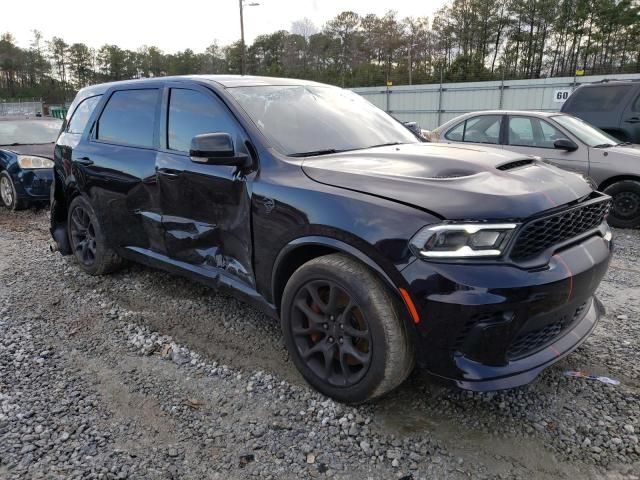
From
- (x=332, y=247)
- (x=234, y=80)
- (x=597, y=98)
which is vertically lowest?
(x=332, y=247)

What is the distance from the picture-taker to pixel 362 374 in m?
2.49

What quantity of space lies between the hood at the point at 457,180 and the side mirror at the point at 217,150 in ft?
1.42

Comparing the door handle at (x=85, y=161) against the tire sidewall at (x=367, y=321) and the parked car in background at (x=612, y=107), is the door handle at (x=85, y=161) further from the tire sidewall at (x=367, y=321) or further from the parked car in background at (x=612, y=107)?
the parked car in background at (x=612, y=107)

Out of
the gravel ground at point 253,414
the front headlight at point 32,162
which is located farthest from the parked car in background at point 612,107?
the front headlight at point 32,162

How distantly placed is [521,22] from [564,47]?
521 cm

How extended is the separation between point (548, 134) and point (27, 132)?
900 cm

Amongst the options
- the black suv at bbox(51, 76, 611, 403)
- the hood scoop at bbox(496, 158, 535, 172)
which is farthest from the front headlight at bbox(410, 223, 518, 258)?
the hood scoop at bbox(496, 158, 535, 172)

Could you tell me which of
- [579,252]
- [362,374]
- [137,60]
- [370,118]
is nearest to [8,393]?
[362,374]

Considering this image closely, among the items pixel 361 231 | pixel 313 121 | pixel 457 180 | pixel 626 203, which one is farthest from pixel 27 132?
pixel 626 203

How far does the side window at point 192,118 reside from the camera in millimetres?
3188

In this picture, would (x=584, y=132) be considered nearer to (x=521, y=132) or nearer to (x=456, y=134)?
(x=521, y=132)

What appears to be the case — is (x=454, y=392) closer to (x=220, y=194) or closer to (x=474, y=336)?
(x=474, y=336)

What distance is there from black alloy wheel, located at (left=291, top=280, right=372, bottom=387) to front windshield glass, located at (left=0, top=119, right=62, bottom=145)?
27.2 ft

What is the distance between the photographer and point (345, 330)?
8.34 ft
